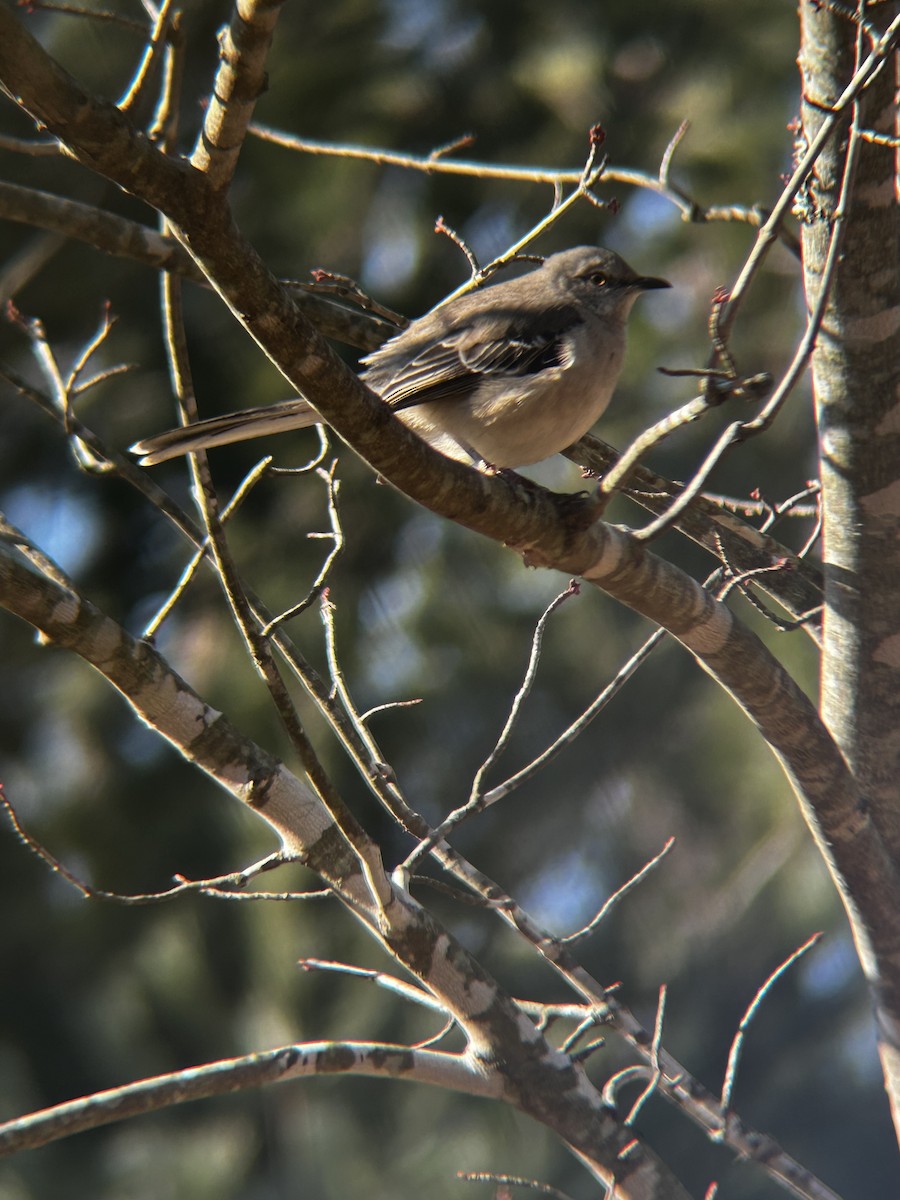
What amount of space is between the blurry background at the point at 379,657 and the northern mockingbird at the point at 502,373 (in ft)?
3.88

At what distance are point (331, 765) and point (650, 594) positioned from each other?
86.3 inches

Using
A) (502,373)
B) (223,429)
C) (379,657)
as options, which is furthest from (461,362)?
(379,657)

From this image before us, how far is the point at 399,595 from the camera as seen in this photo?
15.1 ft

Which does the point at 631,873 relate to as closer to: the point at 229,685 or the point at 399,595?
the point at 399,595

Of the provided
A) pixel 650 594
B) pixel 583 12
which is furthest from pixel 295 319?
pixel 583 12

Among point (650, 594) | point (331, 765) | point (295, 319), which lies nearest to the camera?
point (295, 319)

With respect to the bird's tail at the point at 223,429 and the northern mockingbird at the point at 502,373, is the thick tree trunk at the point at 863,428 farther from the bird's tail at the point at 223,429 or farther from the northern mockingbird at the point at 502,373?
the bird's tail at the point at 223,429

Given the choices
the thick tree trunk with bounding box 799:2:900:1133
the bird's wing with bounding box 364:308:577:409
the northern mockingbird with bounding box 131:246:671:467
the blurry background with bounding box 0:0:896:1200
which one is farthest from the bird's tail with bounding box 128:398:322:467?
Answer: the blurry background with bounding box 0:0:896:1200

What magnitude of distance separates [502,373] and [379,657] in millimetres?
1653

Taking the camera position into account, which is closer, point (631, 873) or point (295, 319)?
point (295, 319)

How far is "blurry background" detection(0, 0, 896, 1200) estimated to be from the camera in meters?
4.50

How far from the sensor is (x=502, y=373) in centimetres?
318

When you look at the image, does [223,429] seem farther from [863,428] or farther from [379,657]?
[379,657]

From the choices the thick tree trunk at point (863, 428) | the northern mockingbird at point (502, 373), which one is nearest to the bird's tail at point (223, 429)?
the northern mockingbird at point (502, 373)
